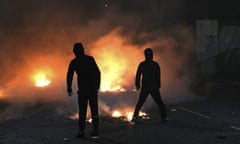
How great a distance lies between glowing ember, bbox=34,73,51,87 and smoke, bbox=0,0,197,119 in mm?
227

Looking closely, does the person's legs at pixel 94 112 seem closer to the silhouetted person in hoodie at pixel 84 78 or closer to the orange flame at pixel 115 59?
the silhouetted person in hoodie at pixel 84 78

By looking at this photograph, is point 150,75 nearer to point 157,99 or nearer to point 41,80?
point 157,99

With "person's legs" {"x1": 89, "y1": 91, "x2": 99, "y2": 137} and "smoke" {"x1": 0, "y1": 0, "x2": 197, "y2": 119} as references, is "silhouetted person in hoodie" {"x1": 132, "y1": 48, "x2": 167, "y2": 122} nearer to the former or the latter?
"person's legs" {"x1": 89, "y1": 91, "x2": 99, "y2": 137}

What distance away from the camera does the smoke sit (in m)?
16.3

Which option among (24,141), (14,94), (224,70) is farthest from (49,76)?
(24,141)

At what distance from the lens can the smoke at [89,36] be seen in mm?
16281

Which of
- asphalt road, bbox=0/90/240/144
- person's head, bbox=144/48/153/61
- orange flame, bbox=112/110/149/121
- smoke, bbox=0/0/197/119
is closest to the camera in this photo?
asphalt road, bbox=0/90/240/144

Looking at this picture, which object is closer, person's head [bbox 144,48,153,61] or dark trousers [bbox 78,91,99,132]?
dark trousers [bbox 78,91,99,132]

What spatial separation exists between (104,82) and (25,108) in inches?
133

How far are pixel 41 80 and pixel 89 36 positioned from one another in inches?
109

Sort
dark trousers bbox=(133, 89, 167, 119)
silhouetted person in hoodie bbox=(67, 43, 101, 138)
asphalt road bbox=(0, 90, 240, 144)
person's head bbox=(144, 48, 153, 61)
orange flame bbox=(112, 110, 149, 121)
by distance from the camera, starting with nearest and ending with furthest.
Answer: asphalt road bbox=(0, 90, 240, 144) → silhouetted person in hoodie bbox=(67, 43, 101, 138) → dark trousers bbox=(133, 89, 167, 119) → person's head bbox=(144, 48, 153, 61) → orange flame bbox=(112, 110, 149, 121)

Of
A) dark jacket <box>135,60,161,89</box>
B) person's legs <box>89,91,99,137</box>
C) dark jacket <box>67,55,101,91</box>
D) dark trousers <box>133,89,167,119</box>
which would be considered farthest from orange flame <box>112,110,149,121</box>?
dark jacket <box>67,55,101,91</box>

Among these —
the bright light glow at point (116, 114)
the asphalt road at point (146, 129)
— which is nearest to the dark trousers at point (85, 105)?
the asphalt road at point (146, 129)

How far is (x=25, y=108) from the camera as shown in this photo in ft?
39.1
